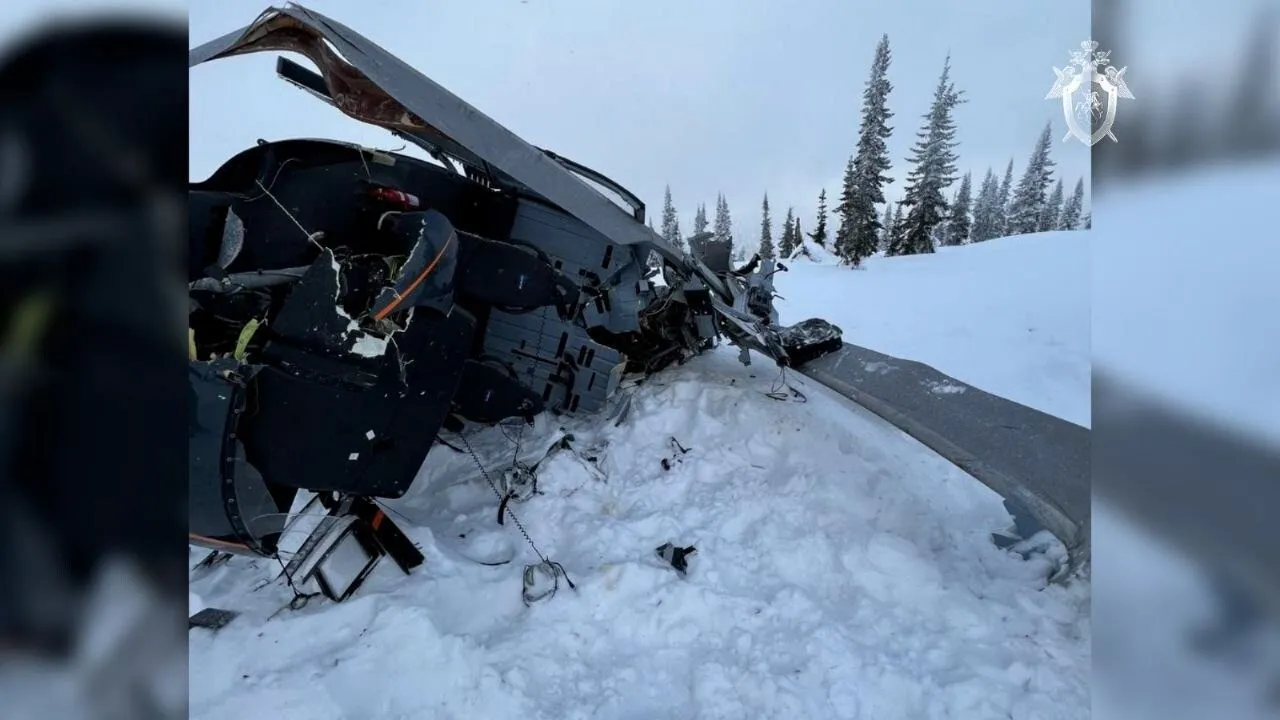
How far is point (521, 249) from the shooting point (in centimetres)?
412

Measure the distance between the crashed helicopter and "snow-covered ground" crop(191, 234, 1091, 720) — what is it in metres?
0.46

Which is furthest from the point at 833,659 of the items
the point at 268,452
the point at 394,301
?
the point at 268,452

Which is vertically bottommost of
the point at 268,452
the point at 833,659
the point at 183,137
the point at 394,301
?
the point at 833,659

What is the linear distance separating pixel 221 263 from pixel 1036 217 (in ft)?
153

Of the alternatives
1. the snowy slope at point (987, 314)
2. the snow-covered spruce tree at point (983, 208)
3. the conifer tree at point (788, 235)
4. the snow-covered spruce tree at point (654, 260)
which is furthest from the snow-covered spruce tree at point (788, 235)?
the snow-covered spruce tree at point (654, 260)

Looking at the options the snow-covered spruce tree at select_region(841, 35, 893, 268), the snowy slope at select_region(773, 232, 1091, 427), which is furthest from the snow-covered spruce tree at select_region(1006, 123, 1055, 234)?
the snowy slope at select_region(773, 232, 1091, 427)

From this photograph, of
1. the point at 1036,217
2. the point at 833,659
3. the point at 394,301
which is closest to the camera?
the point at 833,659

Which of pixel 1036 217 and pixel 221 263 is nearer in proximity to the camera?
pixel 221 263

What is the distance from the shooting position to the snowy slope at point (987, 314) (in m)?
5.86

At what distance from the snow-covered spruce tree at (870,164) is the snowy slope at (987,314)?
11000 mm

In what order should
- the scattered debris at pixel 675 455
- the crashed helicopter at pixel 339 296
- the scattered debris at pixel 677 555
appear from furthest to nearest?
the scattered debris at pixel 675 455 < the scattered debris at pixel 677 555 < the crashed helicopter at pixel 339 296

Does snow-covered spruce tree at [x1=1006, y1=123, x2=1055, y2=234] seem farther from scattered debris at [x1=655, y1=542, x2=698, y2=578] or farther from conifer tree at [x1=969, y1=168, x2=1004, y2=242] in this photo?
scattered debris at [x1=655, y1=542, x2=698, y2=578]

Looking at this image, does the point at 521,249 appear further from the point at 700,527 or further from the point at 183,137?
the point at 183,137

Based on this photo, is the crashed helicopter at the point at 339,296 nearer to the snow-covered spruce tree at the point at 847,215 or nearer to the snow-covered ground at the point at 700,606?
the snow-covered ground at the point at 700,606
